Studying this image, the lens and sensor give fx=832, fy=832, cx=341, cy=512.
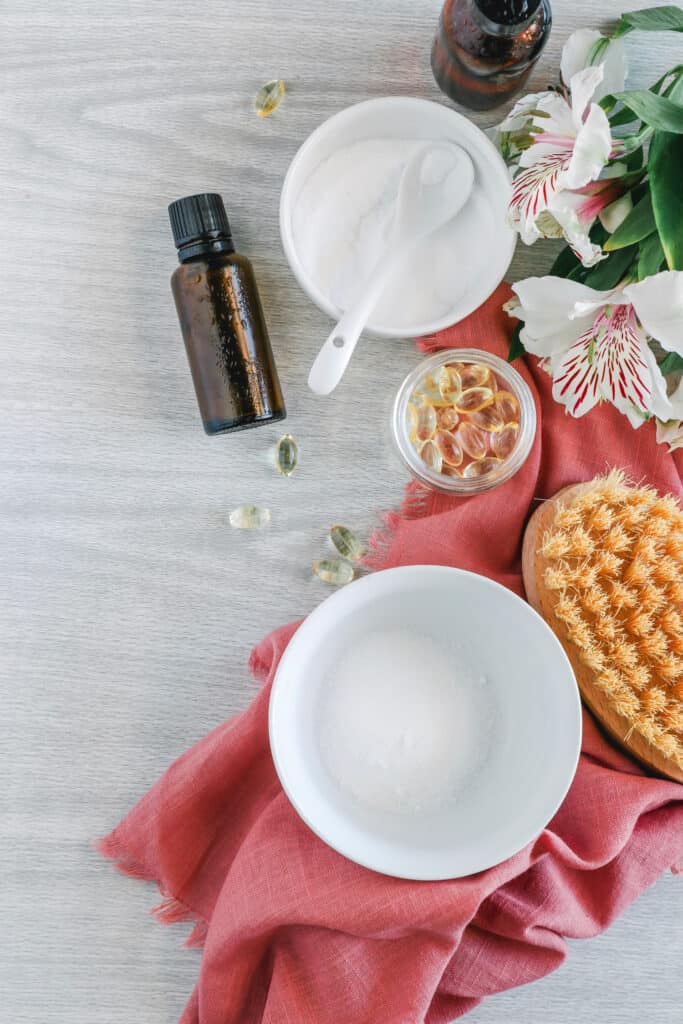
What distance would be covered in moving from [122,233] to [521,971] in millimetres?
603

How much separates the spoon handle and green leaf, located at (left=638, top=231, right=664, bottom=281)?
171mm

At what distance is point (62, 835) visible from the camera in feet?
2.02

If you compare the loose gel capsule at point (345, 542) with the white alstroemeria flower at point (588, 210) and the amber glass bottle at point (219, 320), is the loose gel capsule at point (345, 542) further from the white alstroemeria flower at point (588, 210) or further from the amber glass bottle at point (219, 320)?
the white alstroemeria flower at point (588, 210)

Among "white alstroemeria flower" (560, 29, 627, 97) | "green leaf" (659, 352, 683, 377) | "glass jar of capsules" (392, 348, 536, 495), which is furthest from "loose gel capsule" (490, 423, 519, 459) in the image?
"white alstroemeria flower" (560, 29, 627, 97)

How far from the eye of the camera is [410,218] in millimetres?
569

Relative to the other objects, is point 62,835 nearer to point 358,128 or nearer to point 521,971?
point 521,971

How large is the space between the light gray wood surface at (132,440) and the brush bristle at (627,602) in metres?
0.14

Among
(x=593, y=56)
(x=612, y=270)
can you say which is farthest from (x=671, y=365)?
(x=593, y=56)

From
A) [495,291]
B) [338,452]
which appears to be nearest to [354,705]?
[338,452]

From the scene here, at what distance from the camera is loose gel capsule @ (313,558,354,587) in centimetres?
61

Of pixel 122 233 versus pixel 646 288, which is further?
pixel 122 233

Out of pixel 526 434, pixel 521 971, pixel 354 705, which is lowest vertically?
pixel 521 971

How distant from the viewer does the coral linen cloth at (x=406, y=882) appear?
21.9 inches

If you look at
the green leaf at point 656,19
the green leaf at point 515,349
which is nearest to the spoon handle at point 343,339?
the green leaf at point 515,349
